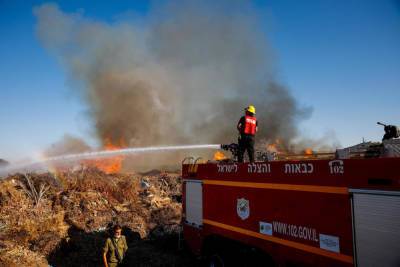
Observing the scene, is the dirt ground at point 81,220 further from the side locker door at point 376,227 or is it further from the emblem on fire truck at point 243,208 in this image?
the side locker door at point 376,227

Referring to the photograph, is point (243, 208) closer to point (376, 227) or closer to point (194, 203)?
point (194, 203)

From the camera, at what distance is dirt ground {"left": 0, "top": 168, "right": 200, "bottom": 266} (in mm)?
9062

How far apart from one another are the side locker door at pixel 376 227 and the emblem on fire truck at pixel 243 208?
2153 millimetres

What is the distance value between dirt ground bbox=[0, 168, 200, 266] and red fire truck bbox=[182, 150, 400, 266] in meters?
2.59

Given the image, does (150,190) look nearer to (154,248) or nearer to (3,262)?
(154,248)

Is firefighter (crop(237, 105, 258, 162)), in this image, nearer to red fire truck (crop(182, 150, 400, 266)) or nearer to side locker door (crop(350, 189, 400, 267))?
red fire truck (crop(182, 150, 400, 266))

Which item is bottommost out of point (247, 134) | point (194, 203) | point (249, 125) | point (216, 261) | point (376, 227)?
point (216, 261)

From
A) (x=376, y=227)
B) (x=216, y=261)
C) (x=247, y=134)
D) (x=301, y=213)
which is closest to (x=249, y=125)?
(x=247, y=134)

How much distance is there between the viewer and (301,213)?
4.83 m

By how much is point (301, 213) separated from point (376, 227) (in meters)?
1.16

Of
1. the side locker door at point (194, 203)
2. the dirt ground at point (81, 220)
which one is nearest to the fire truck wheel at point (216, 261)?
the side locker door at point (194, 203)

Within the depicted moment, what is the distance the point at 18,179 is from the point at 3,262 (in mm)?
7576

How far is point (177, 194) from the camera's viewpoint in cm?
1791

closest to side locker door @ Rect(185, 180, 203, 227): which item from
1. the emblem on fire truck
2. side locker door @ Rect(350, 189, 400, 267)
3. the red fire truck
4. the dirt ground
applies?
the red fire truck
